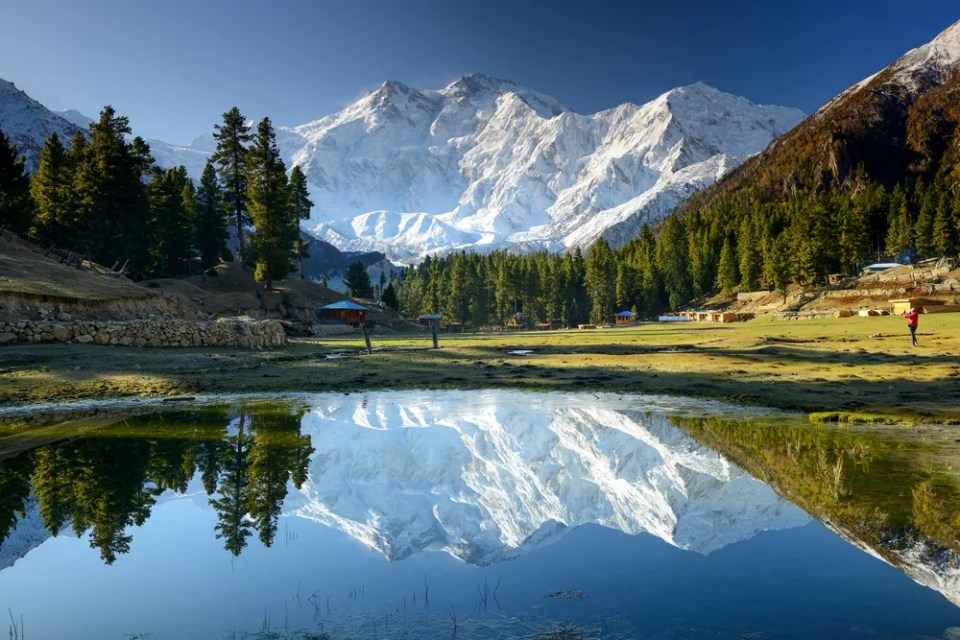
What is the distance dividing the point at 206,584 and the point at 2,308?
101 feet

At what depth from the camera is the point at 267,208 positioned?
73750mm

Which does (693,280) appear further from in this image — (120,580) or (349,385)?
(120,580)

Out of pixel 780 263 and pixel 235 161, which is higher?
pixel 235 161

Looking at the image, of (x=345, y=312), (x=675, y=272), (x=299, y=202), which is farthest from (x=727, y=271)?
(x=299, y=202)

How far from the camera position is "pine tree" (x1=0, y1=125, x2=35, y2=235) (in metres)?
51.8

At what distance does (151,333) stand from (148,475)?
87.9 ft

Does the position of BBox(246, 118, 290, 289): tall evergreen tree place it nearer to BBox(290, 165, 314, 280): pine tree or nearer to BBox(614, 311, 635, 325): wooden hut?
BBox(290, 165, 314, 280): pine tree

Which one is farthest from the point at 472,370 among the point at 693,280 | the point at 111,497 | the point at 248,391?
the point at 693,280

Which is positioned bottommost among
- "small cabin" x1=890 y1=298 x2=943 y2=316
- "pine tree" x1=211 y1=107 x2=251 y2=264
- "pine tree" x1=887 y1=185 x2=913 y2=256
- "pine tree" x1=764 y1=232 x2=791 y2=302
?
"small cabin" x1=890 y1=298 x2=943 y2=316

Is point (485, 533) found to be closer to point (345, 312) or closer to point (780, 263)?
point (345, 312)

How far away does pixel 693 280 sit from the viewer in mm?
131625

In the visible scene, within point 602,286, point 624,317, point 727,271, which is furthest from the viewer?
point 602,286

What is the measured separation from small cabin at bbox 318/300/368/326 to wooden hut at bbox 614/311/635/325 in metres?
59.2

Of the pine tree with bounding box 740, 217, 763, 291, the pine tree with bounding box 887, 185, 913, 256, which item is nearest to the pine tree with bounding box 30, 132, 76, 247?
the pine tree with bounding box 740, 217, 763, 291
